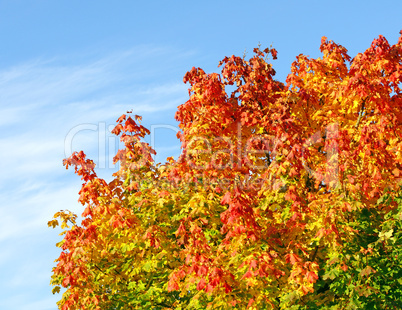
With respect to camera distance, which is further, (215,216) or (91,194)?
→ (91,194)

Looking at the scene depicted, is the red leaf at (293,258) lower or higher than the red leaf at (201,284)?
higher

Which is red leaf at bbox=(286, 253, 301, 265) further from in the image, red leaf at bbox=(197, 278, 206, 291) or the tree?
red leaf at bbox=(197, 278, 206, 291)

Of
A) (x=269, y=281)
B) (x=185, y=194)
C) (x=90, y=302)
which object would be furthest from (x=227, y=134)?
(x=90, y=302)

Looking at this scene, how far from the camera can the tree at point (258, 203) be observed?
12547mm

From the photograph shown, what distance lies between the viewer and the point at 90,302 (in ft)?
48.5

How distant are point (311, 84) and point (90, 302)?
29.3 feet

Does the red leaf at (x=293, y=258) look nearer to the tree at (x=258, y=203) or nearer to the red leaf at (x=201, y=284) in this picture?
the tree at (x=258, y=203)

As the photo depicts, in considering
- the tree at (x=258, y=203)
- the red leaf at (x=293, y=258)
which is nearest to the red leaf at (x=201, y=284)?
the tree at (x=258, y=203)

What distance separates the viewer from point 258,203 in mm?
14070

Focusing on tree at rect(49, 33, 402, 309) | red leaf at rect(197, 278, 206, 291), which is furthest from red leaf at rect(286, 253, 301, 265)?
red leaf at rect(197, 278, 206, 291)

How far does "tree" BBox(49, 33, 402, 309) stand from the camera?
1255cm

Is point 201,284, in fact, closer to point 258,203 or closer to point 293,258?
point 293,258

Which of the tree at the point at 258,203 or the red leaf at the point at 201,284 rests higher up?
the tree at the point at 258,203

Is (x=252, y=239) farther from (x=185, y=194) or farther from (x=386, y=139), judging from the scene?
(x=386, y=139)
